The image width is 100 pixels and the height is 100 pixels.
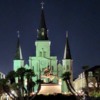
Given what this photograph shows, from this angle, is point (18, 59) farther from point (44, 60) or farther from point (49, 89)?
point (49, 89)

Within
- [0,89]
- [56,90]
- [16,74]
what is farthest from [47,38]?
[0,89]

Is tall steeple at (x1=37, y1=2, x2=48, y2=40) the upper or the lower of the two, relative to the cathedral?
upper

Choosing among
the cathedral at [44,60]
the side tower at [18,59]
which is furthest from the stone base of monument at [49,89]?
the side tower at [18,59]

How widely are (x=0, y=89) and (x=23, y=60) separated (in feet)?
237

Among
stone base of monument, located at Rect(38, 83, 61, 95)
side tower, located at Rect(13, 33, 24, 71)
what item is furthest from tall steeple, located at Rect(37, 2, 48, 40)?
stone base of monument, located at Rect(38, 83, 61, 95)

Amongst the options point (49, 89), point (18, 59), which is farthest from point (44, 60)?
point (49, 89)

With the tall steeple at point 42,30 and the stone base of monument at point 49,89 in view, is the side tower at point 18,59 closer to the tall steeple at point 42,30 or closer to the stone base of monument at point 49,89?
the tall steeple at point 42,30

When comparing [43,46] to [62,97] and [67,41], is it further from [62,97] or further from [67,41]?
[62,97]

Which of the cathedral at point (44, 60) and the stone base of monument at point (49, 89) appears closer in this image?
the stone base of monument at point (49, 89)

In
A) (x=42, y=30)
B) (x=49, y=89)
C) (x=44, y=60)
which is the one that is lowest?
(x=49, y=89)

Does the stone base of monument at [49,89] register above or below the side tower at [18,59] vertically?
below

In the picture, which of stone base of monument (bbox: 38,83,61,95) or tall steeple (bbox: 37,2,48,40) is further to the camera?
tall steeple (bbox: 37,2,48,40)

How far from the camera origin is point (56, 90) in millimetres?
115875

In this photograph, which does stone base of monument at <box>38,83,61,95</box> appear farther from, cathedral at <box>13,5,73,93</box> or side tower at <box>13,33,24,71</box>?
side tower at <box>13,33,24,71</box>
